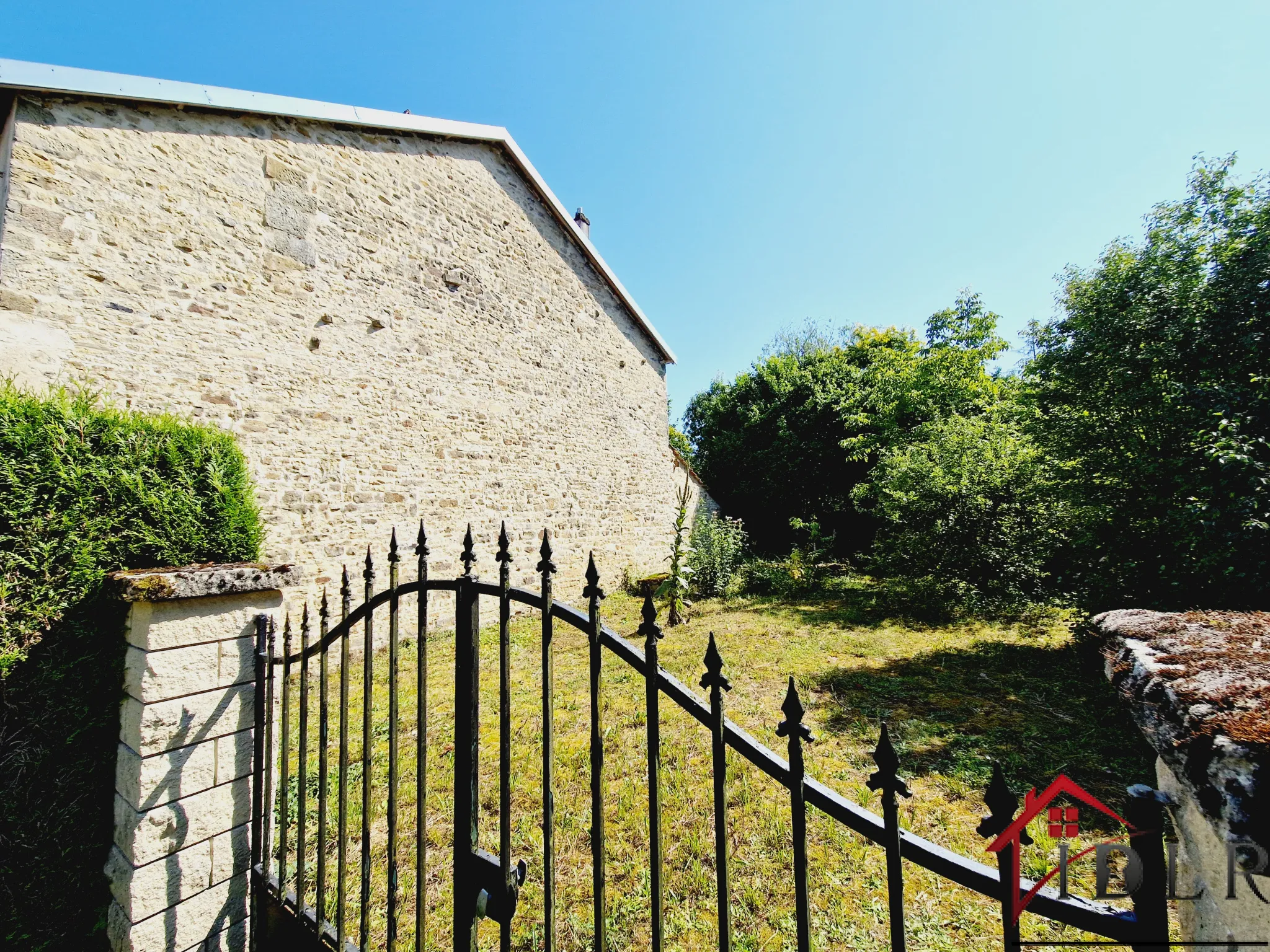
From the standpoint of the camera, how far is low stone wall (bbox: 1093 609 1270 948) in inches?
25.9

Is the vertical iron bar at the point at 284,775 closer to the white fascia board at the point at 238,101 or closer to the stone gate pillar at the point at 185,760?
the stone gate pillar at the point at 185,760

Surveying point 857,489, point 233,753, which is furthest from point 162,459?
point 857,489

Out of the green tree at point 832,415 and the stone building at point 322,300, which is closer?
the stone building at point 322,300

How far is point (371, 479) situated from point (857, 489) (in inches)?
403

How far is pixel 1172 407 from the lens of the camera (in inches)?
186

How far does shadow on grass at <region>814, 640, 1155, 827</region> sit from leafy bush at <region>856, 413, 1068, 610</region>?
1.60 meters

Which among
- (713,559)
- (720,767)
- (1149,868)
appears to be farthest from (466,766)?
(713,559)

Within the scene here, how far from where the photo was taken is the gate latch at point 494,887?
5.20 ft

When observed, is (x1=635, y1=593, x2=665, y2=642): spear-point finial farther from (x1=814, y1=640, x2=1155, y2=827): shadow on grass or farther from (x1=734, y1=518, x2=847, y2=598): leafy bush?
(x1=734, y1=518, x2=847, y2=598): leafy bush

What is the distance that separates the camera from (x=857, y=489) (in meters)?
11.9

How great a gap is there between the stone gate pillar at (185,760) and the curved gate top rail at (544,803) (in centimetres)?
8

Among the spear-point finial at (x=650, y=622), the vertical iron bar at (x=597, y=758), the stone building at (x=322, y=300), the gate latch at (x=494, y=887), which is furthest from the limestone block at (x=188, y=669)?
the stone building at (x=322, y=300)

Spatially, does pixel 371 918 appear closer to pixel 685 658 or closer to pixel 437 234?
pixel 685 658

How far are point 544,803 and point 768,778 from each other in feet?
10.1
